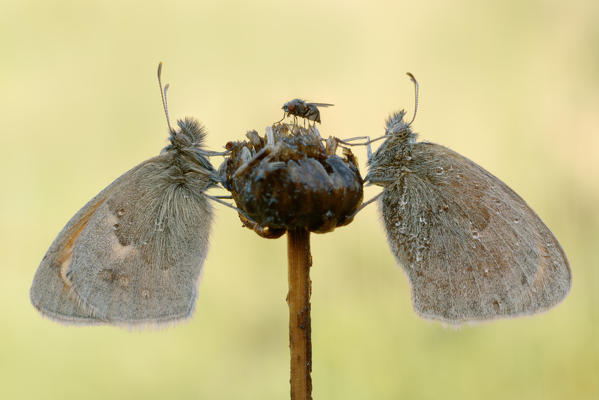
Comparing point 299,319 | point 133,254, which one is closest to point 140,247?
point 133,254

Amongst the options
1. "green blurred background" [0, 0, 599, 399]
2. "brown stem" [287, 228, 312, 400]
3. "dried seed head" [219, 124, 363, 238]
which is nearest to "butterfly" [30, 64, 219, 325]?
"dried seed head" [219, 124, 363, 238]

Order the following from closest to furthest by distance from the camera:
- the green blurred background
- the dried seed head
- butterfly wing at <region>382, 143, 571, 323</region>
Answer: the dried seed head → butterfly wing at <region>382, 143, 571, 323</region> → the green blurred background

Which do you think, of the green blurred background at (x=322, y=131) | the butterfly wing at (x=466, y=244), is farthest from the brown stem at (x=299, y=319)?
the green blurred background at (x=322, y=131)

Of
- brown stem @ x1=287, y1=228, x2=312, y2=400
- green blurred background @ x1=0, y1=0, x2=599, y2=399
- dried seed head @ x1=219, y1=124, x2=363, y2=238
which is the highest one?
green blurred background @ x1=0, y1=0, x2=599, y2=399

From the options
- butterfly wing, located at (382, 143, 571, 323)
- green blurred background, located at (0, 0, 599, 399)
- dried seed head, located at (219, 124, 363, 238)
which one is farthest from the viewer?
green blurred background, located at (0, 0, 599, 399)

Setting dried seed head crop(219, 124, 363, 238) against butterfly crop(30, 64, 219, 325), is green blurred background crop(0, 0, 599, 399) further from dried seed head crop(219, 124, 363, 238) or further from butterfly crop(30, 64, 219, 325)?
dried seed head crop(219, 124, 363, 238)

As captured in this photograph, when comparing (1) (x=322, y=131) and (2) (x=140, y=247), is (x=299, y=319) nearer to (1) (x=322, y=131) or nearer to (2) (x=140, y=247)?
(2) (x=140, y=247)

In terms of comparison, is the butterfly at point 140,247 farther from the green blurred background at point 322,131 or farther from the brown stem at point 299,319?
the green blurred background at point 322,131
